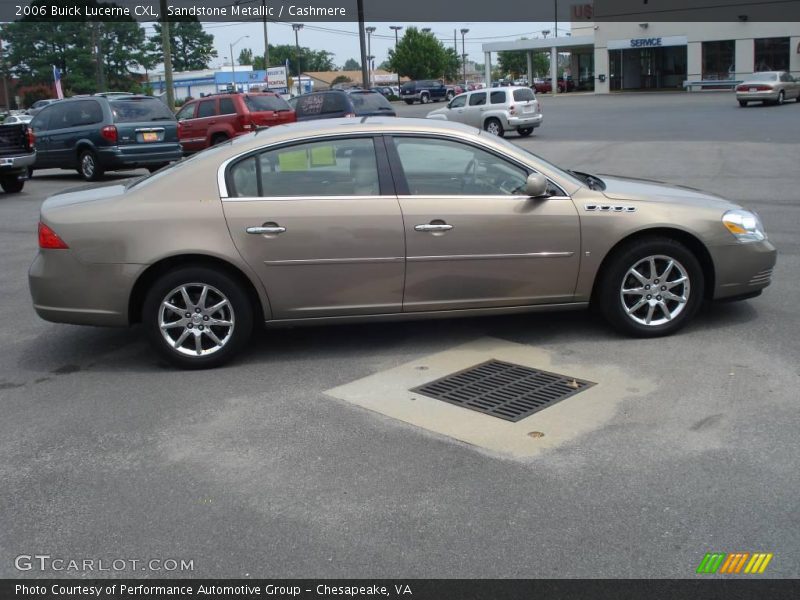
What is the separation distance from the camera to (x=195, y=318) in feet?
19.3

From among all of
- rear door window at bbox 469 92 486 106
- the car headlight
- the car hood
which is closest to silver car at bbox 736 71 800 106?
rear door window at bbox 469 92 486 106

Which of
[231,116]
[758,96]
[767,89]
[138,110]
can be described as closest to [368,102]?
[231,116]

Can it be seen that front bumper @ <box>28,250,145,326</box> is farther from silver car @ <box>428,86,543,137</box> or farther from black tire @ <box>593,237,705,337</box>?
silver car @ <box>428,86,543,137</box>

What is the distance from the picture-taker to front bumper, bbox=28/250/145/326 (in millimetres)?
5840

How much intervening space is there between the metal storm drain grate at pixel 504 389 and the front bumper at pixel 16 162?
13.4 meters

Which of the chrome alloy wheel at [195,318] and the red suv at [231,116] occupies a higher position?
the red suv at [231,116]

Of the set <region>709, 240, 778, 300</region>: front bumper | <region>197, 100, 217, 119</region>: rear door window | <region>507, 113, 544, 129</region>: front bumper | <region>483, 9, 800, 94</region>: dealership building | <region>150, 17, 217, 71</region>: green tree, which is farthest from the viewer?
<region>150, 17, 217, 71</region>: green tree

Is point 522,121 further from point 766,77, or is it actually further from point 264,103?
point 766,77

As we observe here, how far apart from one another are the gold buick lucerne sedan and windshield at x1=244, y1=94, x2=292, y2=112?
51.9 feet

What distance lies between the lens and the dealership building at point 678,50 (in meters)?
56.8

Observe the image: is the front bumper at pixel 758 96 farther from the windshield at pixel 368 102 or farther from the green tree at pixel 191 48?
the green tree at pixel 191 48

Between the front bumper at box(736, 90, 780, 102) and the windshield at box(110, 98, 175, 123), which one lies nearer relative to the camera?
the windshield at box(110, 98, 175, 123)

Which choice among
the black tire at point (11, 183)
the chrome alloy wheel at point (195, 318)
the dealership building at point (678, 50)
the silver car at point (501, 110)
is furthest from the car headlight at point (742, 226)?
the dealership building at point (678, 50)

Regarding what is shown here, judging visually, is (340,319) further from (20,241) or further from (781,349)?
(20,241)
